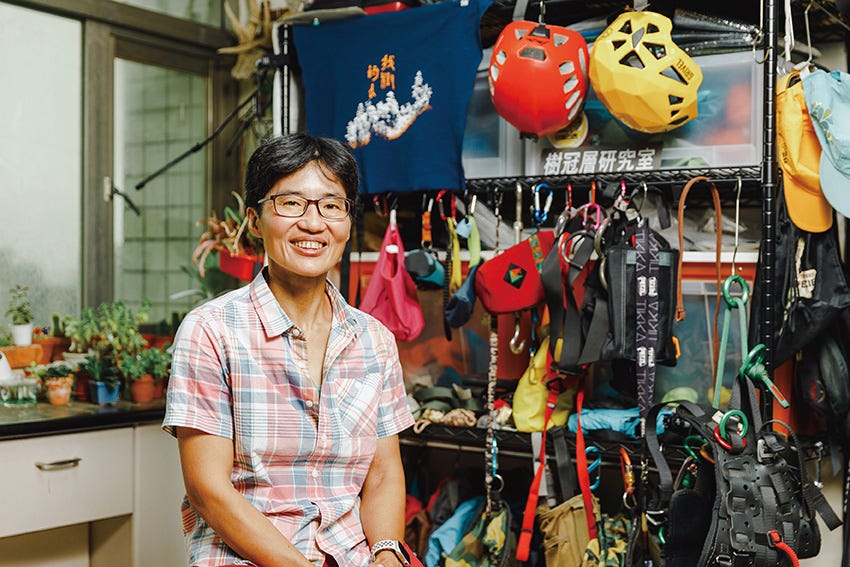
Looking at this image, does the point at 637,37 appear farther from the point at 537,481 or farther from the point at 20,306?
the point at 20,306

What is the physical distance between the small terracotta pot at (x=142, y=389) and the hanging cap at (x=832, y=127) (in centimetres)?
209

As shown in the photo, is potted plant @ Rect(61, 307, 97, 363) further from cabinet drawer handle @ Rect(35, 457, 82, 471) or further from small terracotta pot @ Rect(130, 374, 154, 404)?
cabinet drawer handle @ Rect(35, 457, 82, 471)

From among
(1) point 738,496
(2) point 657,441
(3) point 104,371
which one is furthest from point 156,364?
(1) point 738,496

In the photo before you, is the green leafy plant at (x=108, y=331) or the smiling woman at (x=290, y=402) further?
the green leafy plant at (x=108, y=331)

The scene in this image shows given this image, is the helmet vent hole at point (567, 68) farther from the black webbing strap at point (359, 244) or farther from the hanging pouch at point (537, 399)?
the black webbing strap at point (359, 244)

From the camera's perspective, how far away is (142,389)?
10.2 feet

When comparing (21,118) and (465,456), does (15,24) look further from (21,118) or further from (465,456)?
(465,456)

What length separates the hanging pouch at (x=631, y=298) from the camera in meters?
2.45

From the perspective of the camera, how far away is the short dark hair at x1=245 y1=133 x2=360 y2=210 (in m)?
1.85

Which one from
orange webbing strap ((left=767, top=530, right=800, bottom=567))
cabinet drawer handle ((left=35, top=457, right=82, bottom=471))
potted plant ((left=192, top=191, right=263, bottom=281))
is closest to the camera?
orange webbing strap ((left=767, top=530, right=800, bottom=567))

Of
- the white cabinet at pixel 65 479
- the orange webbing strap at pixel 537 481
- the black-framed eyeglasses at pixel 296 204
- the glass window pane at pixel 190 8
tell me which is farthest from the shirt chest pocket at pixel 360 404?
the glass window pane at pixel 190 8

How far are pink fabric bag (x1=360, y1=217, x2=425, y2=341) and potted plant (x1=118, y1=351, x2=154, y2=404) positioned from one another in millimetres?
771

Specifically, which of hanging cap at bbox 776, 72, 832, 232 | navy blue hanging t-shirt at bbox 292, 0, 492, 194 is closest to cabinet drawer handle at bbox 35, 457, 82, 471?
navy blue hanging t-shirt at bbox 292, 0, 492, 194

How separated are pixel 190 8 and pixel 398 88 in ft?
4.08
